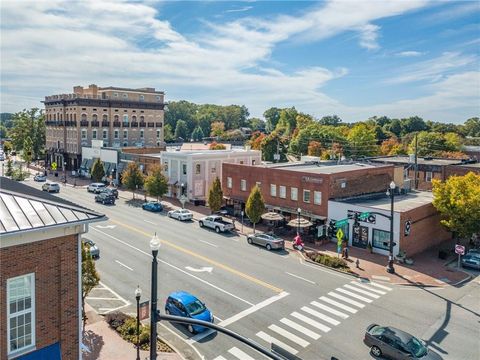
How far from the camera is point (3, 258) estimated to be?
10656 mm

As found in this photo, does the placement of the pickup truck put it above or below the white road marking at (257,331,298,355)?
above

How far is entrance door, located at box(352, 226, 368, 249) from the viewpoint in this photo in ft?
118

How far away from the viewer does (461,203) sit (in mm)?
32781

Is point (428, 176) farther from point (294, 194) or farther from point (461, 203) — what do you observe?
point (461, 203)

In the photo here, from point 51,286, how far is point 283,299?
50.4ft

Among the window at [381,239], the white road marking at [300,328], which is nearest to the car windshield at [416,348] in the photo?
the white road marking at [300,328]

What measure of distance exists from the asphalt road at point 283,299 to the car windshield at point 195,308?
103cm

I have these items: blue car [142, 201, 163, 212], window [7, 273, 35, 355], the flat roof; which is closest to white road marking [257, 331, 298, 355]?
window [7, 273, 35, 355]

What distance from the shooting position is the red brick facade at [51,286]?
35.3 ft

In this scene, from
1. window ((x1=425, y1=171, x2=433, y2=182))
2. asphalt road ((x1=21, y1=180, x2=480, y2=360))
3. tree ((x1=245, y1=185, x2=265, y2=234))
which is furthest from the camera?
window ((x1=425, y1=171, x2=433, y2=182))

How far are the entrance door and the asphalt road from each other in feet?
22.1

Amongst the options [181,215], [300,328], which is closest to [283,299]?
[300,328]

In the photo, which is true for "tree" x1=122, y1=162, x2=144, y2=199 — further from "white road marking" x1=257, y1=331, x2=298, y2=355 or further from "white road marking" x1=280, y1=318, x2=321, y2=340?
"white road marking" x1=257, y1=331, x2=298, y2=355

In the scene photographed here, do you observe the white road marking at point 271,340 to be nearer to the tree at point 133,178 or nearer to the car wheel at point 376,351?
the car wheel at point 376,351
